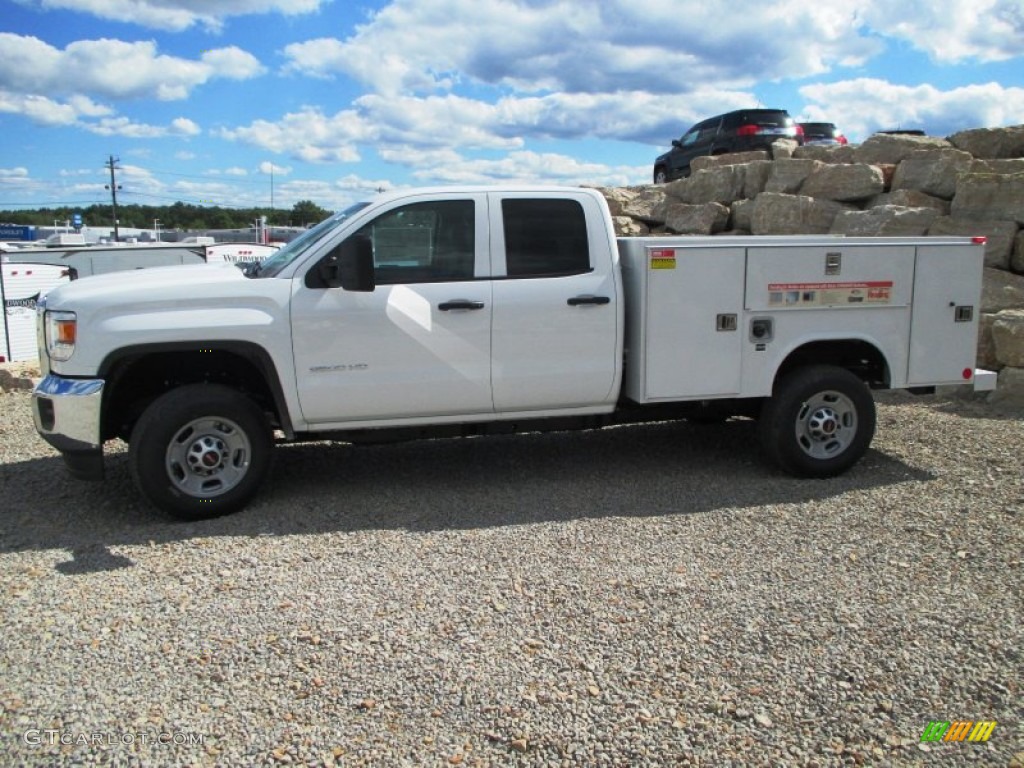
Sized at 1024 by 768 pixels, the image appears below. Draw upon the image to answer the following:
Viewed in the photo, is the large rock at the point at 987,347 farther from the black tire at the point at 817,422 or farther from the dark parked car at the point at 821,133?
the dark parked car at the point at 821,133

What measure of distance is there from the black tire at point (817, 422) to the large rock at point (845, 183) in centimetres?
638

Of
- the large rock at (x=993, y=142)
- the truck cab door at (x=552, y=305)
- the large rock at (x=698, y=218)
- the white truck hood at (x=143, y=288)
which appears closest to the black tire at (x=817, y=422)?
the truck cab door at (x=552, y=305)

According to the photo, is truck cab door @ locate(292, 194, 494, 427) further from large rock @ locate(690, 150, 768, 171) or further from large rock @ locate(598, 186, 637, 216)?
large rock @ locate(690, 150, 768, 171)

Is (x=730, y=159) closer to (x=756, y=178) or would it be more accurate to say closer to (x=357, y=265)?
(x=756, y=178)

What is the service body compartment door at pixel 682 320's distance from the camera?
18.9 ft

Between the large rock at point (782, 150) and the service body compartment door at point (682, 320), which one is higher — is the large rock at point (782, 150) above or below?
above

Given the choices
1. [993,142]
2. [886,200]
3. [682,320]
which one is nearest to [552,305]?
[682,320]

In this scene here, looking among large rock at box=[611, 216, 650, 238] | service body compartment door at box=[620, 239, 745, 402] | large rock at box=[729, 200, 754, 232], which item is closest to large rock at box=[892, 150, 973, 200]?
large rock at box=[729, 200, 754, 232]

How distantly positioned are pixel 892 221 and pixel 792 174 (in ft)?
9.27

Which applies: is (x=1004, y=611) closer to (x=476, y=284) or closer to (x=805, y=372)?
(x=805, y=372)

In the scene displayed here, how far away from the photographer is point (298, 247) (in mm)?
5660

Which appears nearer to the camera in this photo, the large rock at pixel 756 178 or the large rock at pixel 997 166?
the large rock at pixel 997 166

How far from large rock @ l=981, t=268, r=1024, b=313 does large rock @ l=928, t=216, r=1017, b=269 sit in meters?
0.23

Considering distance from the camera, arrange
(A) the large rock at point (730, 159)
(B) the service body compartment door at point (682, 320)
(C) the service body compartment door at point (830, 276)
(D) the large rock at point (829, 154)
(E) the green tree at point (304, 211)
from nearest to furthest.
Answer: (B) the service body compartment door at point (682, 320) → (C) the service body compartment door at point (830, 276) → (D) the large rock at point (829, 154) → (A) the large rock at point (730, 159) → (E) the green tree at point (304, 211)
